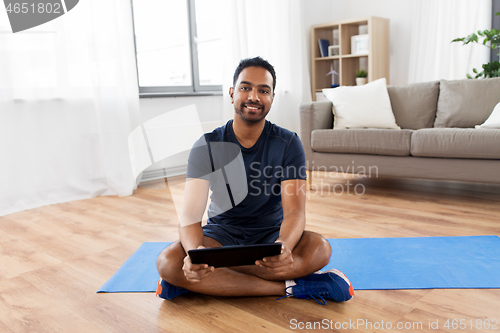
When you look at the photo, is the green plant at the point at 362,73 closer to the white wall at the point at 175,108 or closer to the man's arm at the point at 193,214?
the white wall at the point at 175,108

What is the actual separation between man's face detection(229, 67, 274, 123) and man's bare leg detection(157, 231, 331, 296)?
1.49ft

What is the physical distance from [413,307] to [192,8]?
3.57 meters

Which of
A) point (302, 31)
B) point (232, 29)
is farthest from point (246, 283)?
point (302, 31)

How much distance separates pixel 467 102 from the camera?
3.09 meters

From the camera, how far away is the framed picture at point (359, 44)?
184 inches

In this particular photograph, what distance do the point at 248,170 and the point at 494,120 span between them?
2.12 metres

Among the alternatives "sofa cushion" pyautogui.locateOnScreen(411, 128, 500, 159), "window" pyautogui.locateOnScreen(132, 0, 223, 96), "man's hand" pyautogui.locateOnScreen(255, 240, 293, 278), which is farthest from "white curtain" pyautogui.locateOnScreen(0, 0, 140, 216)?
"man's hand" pyautogui.locateOnScreen(255, 240, 293, 278)

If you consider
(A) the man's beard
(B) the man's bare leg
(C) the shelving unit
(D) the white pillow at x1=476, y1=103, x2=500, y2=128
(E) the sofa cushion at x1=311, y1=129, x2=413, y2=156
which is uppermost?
(C) the shelving unit

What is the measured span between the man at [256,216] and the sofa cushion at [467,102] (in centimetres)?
211

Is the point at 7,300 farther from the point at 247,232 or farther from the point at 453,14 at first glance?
the point at 453,14

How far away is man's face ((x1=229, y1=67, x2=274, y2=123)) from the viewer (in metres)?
1.45

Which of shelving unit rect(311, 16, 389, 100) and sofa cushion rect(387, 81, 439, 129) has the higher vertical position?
shelving unit rect(311, 16, 389, 100)

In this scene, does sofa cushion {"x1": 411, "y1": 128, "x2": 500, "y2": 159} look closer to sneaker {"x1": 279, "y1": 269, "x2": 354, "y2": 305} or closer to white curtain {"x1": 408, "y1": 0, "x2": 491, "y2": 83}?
sneaker {"x1": 279, "y1": 269, "x2": 354, "y2": 305}

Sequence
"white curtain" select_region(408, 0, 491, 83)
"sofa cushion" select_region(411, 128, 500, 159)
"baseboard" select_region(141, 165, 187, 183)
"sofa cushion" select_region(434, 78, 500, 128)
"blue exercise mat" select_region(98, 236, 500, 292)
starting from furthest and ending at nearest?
"white curtain" select_region(408, 0, 491, 83), "baseboard" select_region(141, 165, 187, 183), "sofa cushion" select_region(434, 78, 500, 128), "sofa cushion" select_region(411, 128, 500, 159), "blue exercise mat" select_region(98, 236, 500, 292)
